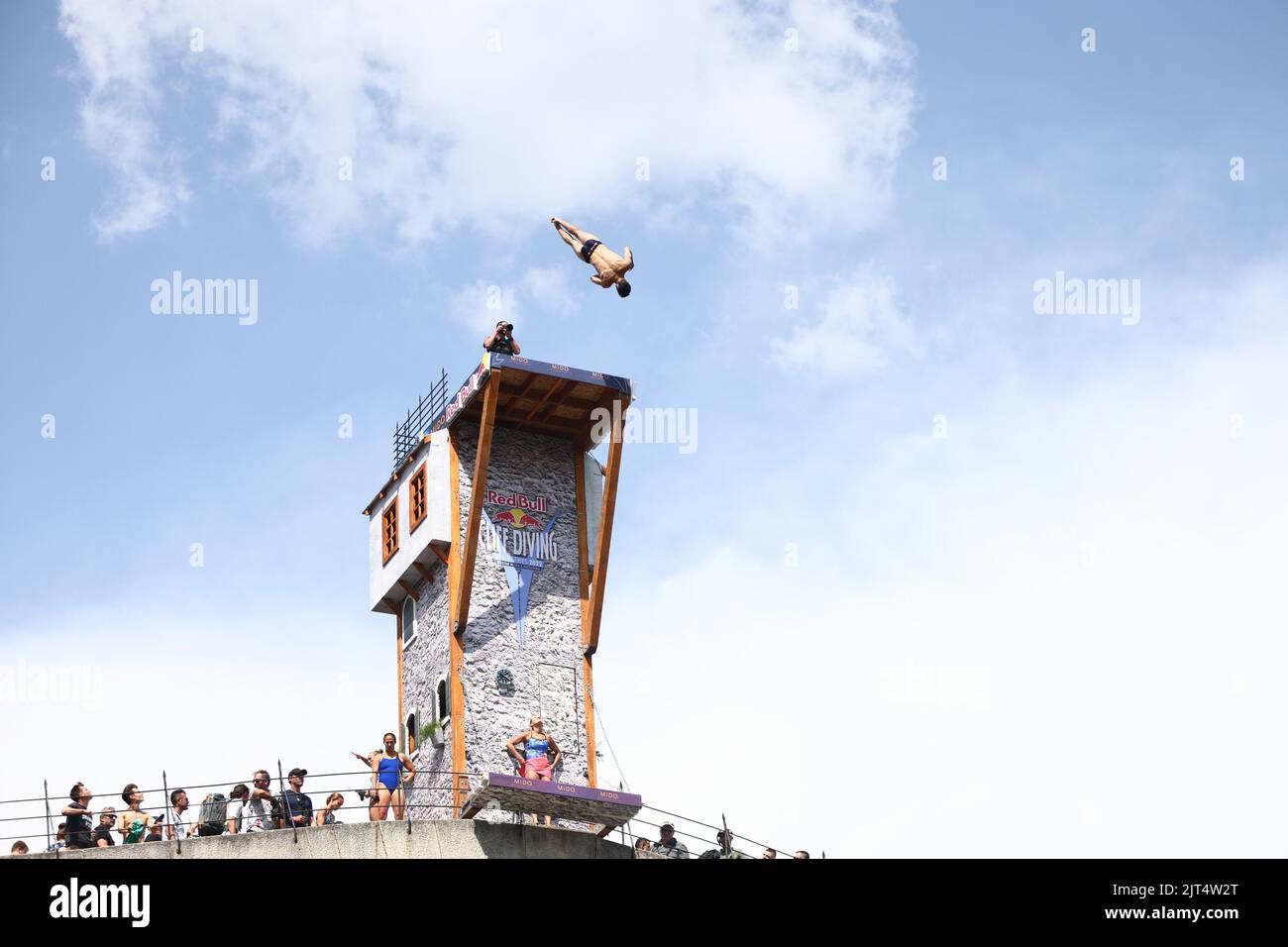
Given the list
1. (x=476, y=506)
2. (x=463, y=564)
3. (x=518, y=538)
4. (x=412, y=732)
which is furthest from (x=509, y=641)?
(x=412, y=732)

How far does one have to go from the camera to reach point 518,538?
140 ft

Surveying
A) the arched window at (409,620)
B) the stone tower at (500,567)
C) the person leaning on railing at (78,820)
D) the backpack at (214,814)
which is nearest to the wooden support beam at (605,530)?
the stone tower at (500,567)

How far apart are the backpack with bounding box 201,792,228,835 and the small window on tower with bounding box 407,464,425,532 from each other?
9822mm

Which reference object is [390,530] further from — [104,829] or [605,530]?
[104,829]

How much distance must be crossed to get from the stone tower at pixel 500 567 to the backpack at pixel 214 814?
18.4 feet

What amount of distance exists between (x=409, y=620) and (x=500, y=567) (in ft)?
10.2

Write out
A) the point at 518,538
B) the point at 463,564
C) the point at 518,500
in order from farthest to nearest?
the point at 518,500 → the point at 518,538 → the point at 463,564

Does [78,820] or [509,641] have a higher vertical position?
[509,641]
